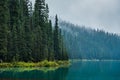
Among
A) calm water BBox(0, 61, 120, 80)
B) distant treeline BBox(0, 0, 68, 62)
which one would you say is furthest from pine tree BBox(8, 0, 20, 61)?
calm water BBox(0, 61, 120, 80)

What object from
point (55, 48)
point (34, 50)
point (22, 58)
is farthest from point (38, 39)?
point (55, 48)

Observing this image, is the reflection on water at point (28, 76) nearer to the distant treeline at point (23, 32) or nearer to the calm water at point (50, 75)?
the calm water at point (50, 75)

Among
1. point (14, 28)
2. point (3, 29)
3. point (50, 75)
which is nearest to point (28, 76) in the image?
point (50, 75)

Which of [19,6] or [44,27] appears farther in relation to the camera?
[44,27]

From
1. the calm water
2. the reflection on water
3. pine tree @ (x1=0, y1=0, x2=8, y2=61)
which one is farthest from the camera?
pine tree @ (x1=0, y1=0, x2=8, y2=61)

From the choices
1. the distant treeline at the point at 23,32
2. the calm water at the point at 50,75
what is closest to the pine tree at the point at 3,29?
the distant treeline at the point at 23,32

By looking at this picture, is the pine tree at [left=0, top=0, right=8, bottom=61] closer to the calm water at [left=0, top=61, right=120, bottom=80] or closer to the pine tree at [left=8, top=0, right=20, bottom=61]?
the pine tree at [left=8, top=0, right=20, bottom=61]

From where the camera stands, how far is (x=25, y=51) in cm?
7450

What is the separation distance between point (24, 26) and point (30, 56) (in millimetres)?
8117

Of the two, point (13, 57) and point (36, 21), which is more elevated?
point (36, 21)

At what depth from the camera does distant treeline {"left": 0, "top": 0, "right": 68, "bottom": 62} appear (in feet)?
231

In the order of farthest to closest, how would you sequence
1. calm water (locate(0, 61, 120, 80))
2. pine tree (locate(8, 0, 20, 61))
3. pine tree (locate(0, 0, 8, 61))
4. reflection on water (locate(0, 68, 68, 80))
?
pine tree (locate(8, 0, 20, 61)) → pine tree (locate(0, 0, 8, 61)) → calm water (locate(0, 61, 120, 80)) → reflection on water (locate(0, 68, 68, 80))

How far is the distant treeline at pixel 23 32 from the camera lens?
70.4 m

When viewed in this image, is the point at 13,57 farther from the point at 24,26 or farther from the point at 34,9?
the point at 34,9
